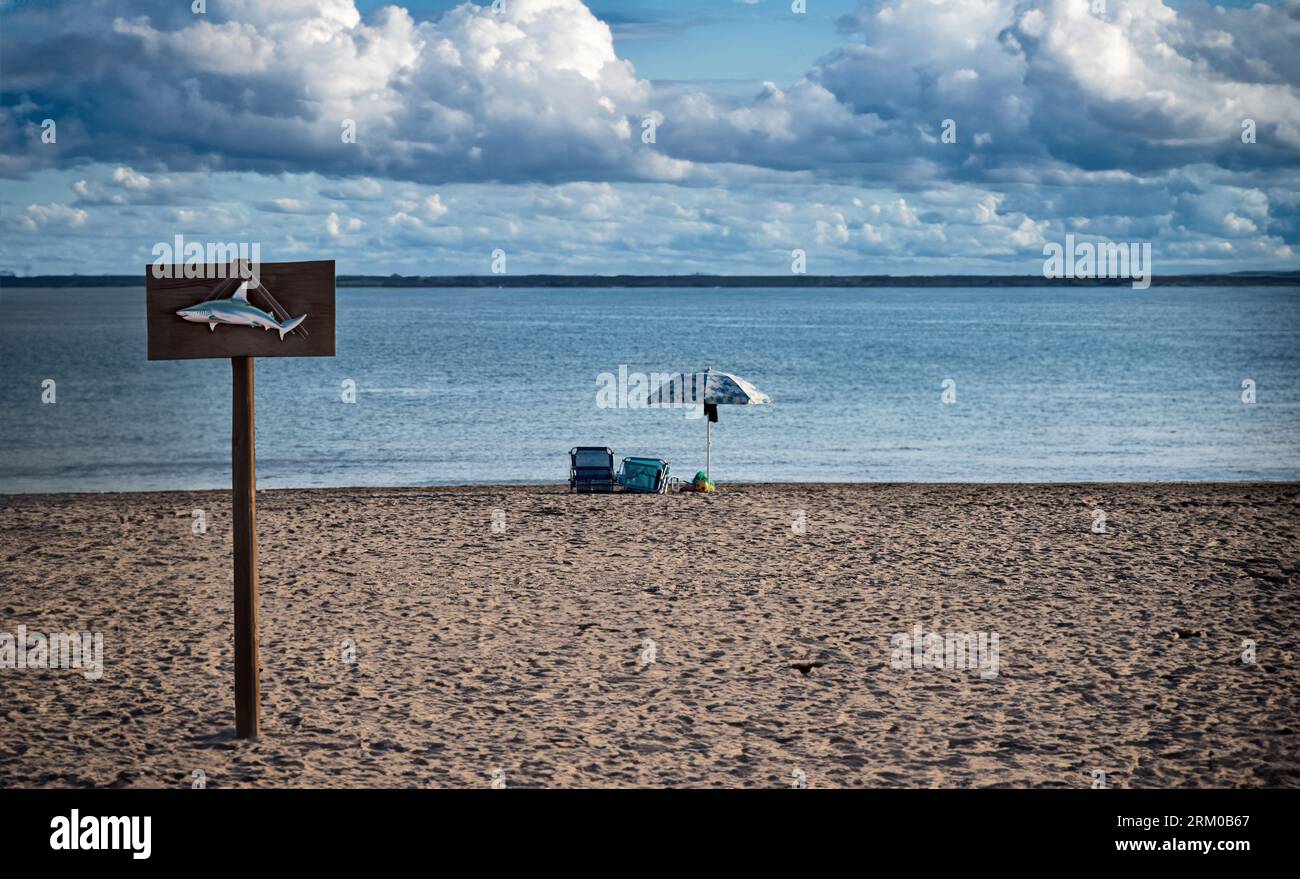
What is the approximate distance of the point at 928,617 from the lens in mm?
9398

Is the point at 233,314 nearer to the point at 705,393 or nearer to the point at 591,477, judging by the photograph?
the point at 591,477

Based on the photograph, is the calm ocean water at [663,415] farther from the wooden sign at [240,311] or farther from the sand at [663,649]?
the sand at [663,649]

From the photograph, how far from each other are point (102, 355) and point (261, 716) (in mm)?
65634

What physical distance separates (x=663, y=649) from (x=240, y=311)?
12.7 feet

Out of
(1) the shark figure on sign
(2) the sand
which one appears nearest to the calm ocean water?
(1) the shark figure on sign

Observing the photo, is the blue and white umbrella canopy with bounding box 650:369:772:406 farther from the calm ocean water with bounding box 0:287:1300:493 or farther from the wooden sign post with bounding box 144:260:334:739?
the wooden sign post with bounding box 144:260:334:739

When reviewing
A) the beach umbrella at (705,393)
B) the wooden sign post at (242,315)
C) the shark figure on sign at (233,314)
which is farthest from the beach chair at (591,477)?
the shark figure on sign at (233,314)

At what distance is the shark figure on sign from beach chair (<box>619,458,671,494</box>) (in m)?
10.7

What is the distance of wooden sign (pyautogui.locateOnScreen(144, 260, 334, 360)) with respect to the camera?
20.0ft

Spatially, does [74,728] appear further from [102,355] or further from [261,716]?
[102,355]

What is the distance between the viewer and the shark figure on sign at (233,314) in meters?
6.07

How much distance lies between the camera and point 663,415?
37188 mm

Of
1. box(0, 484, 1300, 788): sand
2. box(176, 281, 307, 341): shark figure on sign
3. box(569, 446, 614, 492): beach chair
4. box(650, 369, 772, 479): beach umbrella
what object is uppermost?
box(176, 281, 307, 341): shark figure on sign
